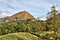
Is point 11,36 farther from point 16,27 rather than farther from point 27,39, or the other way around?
point 16,27

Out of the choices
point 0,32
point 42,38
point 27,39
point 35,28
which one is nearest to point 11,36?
point 27,39

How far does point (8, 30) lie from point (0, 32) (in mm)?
6765

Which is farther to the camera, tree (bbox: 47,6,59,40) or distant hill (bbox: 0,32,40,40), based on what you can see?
distant hill (bbox: 0,32,40,40)

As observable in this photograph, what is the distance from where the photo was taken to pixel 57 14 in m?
43.1

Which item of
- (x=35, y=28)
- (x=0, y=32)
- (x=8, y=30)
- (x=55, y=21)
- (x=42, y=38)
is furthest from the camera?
(x=35, y=28)

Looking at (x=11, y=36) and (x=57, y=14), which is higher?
(x=57, y=14)

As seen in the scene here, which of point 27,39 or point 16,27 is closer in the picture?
point 27,39

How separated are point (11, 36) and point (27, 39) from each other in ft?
15.5

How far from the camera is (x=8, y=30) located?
280ft

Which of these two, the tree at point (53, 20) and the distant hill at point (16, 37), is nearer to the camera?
the tree at point (53, 20)

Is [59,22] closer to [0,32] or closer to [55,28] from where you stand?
[55,28]

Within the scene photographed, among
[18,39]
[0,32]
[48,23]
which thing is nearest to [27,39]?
[18,39]

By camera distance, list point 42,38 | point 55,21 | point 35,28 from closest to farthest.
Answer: point 55,21 → point 42,38 → point 35,28

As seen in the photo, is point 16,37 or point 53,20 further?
point 16,37
